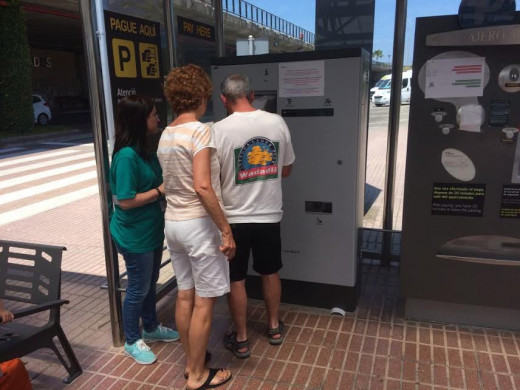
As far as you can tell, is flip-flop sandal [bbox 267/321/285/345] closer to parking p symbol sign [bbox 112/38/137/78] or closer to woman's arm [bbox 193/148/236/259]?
woman's arm [bbox 193/148/236/259]

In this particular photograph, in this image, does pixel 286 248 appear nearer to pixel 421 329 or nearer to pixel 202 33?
pixel 421 329

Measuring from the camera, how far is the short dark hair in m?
2.46

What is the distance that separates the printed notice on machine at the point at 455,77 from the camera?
2656 millimetres

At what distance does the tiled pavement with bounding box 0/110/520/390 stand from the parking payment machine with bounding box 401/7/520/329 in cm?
30

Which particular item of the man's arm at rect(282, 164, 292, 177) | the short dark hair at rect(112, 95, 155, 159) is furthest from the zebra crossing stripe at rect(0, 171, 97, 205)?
the man's arm at rect(282, 164, 292, 177)

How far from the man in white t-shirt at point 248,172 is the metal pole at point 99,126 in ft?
2.29

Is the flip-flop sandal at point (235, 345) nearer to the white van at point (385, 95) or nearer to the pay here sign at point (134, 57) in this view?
the pay here sign at point (134, 57)

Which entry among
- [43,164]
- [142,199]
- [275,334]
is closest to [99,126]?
[142,199]

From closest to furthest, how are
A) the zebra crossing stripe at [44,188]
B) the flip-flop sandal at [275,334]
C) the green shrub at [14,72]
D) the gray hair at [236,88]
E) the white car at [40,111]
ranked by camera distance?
1. the gray hair at [236,88]
2. the flip-flop sandal at [275,334]
3. the zebra crossing stripe at [44,188]
4. the green shrub at [14,72]
5. the white car at [40,111]

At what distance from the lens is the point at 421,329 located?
3090mm

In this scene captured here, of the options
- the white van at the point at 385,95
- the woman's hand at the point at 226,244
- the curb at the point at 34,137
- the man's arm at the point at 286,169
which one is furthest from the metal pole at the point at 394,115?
the curb at the point at 34,137

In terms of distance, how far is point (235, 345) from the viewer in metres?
2.89

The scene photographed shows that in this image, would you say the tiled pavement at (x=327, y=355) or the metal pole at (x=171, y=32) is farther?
the metal pole at (x=171, y=32)

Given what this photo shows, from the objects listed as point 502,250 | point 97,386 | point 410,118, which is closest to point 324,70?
point 410,118
